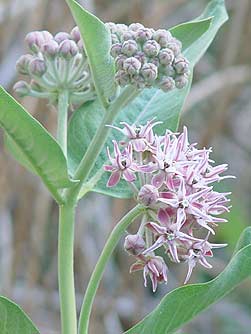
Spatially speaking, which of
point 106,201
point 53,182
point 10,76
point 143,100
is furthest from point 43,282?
point 53,182

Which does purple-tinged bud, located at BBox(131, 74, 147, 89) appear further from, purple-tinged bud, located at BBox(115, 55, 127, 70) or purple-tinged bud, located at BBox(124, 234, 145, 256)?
purple-tinged bud, located at BBox(124, 234, 145, 256)

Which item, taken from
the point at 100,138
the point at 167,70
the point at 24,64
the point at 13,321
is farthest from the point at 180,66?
the point at 13,321

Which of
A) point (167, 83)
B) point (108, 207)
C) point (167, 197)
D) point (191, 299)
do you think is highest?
point (167, 83)

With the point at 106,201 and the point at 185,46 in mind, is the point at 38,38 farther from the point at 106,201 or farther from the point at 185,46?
the point at 106,201

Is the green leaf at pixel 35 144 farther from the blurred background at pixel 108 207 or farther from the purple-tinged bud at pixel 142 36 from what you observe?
the blurred background at pixel 108 207

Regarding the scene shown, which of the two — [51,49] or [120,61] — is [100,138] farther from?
[51,49]

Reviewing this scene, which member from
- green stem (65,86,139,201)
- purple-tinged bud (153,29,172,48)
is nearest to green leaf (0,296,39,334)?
green stem (65,86,139,201)
